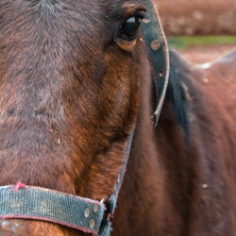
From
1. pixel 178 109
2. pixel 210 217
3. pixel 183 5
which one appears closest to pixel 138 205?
pixel 210 217


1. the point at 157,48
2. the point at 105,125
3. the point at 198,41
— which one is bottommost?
the point at 198,41

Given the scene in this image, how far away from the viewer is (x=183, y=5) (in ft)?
29.4

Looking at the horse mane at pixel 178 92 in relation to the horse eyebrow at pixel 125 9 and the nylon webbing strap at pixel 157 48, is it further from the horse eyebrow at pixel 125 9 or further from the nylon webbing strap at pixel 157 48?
the horse eyebrow at pixel 125 9

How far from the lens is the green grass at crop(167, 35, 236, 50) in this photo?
8.73 metres

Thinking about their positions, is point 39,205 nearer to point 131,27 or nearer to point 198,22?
point 131,27

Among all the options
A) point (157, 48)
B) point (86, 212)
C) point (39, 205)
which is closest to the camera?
point (39, 205)

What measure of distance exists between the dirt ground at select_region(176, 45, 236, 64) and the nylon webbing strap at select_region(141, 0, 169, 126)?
5590 mm

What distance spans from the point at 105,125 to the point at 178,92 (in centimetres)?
83

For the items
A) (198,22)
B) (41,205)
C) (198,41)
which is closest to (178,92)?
(41,205)

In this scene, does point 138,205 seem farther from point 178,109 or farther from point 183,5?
point 183,5

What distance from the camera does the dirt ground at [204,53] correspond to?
7.48 meters

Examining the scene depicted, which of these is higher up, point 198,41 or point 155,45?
point 155,45

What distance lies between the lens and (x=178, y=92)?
2268mm

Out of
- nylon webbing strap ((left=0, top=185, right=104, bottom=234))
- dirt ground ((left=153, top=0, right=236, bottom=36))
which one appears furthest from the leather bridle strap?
dirt ground ((left=153, top=0, right=236, bottom=36))
